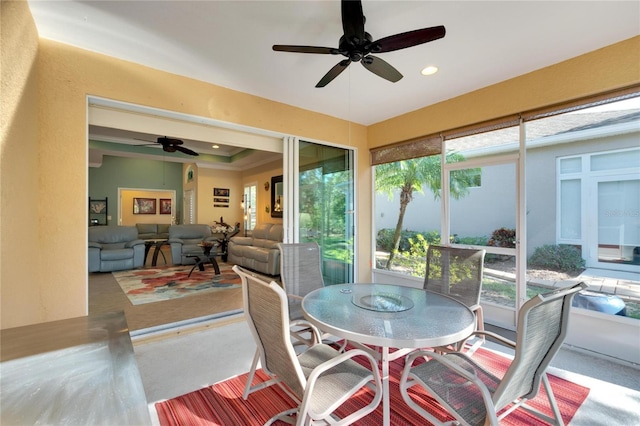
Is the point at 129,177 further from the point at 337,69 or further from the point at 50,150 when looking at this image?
the point at 337,69

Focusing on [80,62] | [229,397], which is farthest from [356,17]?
→ [229,397]

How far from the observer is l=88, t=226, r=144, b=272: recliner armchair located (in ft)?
18.3

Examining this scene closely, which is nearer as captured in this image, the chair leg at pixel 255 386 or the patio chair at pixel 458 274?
the chair leg at pixel 255 386

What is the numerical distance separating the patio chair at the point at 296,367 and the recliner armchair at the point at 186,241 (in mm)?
5359

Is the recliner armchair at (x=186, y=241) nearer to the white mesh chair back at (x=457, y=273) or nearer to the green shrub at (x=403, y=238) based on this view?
the green shrub at (x=403, y=238)

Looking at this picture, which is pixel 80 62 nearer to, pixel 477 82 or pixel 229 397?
pixel 229 397

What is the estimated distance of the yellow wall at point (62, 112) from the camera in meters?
1.71

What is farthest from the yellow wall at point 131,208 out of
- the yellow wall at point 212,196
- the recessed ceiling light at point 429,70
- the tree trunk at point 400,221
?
the recessed ceiling light at point 429,70

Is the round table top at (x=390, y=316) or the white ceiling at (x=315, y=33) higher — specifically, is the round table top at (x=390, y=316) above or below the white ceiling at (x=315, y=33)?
below

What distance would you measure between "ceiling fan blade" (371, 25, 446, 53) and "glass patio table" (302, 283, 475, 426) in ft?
5.79

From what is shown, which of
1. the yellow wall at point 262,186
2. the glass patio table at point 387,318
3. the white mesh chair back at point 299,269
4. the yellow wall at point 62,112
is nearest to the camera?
the glass patio table at point 387,318

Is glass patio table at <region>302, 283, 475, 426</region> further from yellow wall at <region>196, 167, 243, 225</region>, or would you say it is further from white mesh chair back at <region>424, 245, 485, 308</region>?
yellow wall at <region>196, 167, 243, 225</region>

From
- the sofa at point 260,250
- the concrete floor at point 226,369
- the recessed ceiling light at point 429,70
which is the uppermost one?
the recessed ceiling light at point 429,70

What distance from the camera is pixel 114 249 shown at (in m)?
5.96
